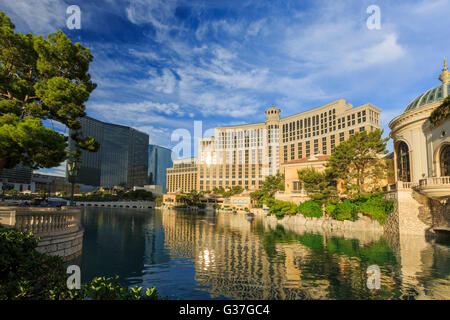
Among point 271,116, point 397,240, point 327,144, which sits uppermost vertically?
point 271,116

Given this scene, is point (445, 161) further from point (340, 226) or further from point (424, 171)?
point (340, 226)

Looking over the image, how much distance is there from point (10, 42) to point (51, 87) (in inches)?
141

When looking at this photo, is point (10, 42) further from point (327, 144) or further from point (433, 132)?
point (327, 144)

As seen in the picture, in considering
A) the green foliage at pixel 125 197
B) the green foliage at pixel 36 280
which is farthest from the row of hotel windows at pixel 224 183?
the green foliage at pixel 36 280

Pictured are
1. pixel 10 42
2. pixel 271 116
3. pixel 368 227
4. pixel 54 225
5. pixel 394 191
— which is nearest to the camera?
pixel 54 225

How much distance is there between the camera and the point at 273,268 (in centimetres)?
1523

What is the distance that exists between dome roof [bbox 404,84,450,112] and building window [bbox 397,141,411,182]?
4908 mm

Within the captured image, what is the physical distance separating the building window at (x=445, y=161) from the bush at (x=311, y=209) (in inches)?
646

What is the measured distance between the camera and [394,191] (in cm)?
2941

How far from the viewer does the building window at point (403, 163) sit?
31.5m

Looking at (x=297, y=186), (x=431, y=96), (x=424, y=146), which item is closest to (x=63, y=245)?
(x=424, y=146)
